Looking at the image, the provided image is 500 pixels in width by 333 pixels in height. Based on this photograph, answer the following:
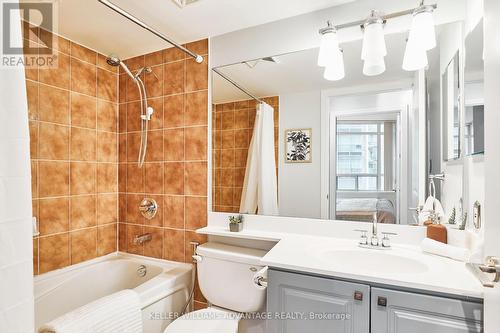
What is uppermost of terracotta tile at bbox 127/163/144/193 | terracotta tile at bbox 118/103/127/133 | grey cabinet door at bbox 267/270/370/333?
terracotta tile at bbox 118/103/127/133

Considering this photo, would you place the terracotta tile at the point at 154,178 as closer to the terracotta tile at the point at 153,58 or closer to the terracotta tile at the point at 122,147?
the terracotta tile at the point at 122,147

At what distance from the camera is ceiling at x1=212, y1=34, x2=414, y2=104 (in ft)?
4.82

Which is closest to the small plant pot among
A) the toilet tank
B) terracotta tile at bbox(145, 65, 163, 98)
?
the toilet tank

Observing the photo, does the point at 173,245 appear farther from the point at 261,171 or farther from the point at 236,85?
the point at 236,85

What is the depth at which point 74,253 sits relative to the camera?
196cm

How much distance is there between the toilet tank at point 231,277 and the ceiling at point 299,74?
1.06 m

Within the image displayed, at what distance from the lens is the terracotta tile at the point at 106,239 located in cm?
214

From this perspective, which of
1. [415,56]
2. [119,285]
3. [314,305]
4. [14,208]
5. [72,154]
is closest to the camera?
[14,208]

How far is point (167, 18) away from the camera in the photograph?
1.69m

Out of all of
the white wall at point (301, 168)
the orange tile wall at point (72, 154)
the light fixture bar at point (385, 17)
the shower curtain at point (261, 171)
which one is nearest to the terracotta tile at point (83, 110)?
the orange tile wall at point (72, 154)

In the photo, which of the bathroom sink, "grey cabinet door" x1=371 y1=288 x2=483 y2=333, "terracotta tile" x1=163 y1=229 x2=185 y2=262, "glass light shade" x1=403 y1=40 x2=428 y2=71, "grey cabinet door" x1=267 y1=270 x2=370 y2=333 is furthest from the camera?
"terracotta tile" x1=163 y1=229 x2=185 y2=262

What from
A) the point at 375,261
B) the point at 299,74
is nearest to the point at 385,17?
the point at 299,74

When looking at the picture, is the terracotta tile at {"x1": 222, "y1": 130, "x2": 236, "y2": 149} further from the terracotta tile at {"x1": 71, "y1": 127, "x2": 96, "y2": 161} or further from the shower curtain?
the terracotta tile at {"x1": 71, "y1": 127, "x2": 96, "y2": 161}

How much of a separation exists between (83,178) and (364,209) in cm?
205
